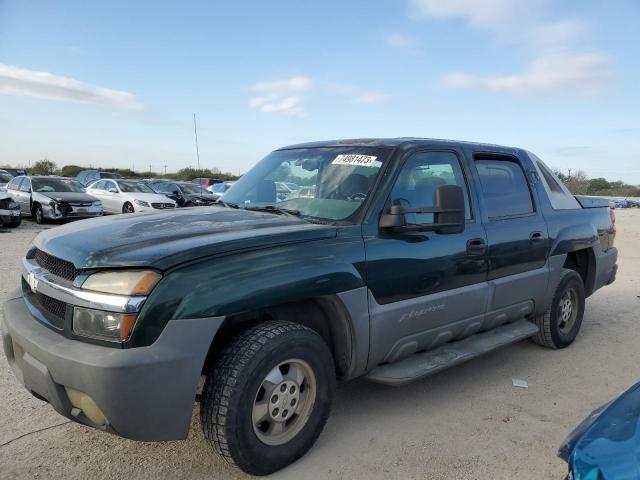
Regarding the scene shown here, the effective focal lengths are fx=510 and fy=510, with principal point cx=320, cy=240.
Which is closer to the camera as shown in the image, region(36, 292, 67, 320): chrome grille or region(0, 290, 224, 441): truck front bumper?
region(0, 290, 224, 441): truck front bumper

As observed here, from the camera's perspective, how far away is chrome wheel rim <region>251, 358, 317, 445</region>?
2.68 m

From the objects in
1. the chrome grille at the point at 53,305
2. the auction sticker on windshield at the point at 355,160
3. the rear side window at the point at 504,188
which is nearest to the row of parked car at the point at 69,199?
the rear side window at the point at 504,188

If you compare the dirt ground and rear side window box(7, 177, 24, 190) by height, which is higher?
rear side window box(7, 177, 24, 190)

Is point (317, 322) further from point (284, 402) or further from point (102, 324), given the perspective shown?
point (102, 324)

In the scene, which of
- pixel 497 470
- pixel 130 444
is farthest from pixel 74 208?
pixel 497 470

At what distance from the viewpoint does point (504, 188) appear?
14.2ft

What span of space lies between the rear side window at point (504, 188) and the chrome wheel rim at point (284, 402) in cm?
208

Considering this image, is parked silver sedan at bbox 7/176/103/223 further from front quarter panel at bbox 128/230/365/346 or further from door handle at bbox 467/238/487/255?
front quarter panel at bbox 128/230/365/346

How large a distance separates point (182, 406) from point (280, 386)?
0.54 meters

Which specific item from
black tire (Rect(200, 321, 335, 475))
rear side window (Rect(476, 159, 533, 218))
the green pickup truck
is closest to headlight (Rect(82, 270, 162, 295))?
the green pickup truck

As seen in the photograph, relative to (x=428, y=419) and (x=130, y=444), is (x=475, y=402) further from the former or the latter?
(x=130, y=444)

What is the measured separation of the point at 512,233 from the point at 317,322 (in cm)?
195

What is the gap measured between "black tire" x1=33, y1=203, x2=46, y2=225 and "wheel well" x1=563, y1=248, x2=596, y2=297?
601 inches

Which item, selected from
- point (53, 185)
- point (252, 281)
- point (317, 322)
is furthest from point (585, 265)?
point (53, 185)
